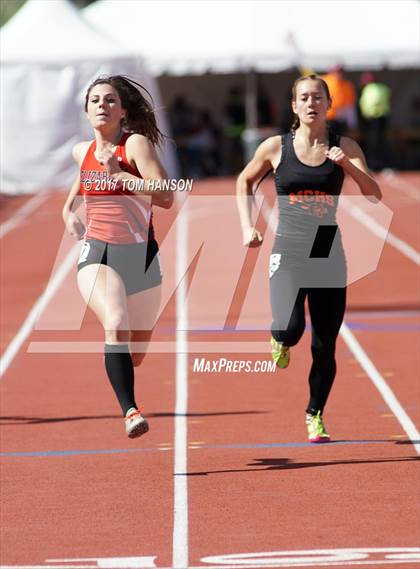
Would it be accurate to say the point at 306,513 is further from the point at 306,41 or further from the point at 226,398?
the point at 306,41

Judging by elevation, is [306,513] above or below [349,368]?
below

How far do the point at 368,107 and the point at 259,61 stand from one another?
8.07 feet

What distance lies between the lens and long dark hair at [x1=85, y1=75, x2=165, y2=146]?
7.94m

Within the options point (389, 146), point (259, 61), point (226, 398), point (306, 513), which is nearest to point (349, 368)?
point (226, 398)

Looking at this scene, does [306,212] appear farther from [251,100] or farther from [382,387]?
[251,100]

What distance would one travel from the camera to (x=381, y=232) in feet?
76.2

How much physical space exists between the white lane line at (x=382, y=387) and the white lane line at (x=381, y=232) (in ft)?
19.7

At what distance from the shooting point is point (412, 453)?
9.69 m

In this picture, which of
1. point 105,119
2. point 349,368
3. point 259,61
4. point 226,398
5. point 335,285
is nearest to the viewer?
point 105,119

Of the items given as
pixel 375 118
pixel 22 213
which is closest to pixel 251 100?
pixel 375 118

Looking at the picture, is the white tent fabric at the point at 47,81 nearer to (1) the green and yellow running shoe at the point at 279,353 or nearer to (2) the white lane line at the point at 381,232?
(2) the white lane line at the point at 381,232

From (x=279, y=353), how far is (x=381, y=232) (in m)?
14.1

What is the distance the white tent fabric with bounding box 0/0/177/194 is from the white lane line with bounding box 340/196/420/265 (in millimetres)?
5197

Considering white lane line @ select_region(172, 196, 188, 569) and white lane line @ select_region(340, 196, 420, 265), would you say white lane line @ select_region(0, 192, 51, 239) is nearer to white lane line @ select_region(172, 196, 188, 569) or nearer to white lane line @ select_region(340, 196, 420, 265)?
white lane line @ select_region(340, 196, 420, 265)
